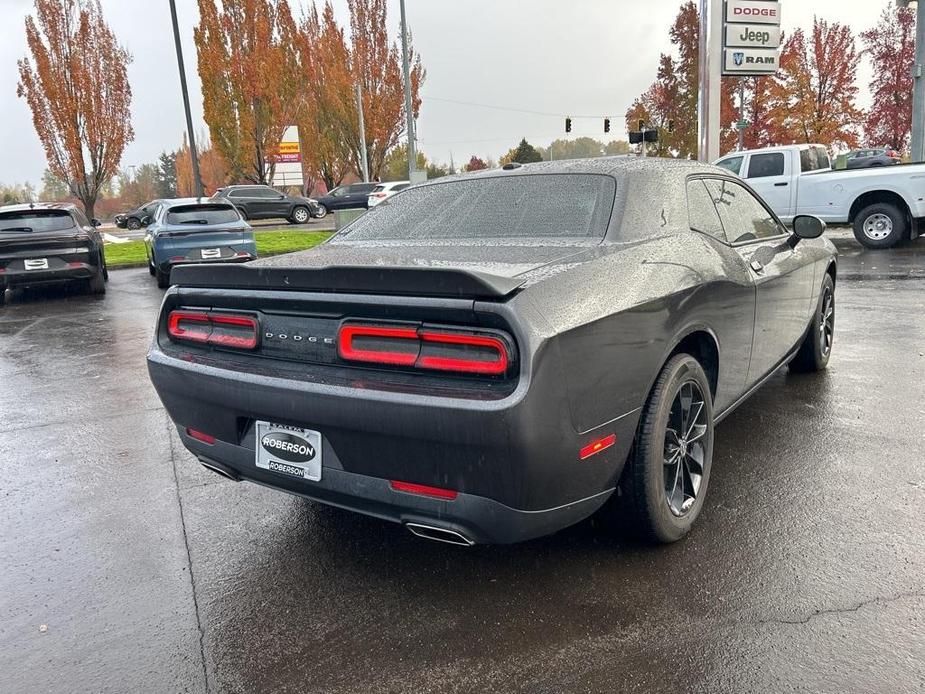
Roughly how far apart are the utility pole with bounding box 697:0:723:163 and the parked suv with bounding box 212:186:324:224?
1607 cm

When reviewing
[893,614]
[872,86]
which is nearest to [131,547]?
[893,614]

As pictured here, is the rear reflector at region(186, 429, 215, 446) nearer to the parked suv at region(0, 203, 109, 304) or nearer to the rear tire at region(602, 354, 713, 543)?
the rear tire at region(602, 354, 713, 543)

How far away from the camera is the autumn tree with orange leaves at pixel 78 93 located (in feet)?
84.9

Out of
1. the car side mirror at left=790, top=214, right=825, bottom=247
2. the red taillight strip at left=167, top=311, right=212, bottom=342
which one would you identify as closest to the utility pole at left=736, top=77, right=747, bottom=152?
the car side mirror at left=790, top=214, right=825, bottom=247

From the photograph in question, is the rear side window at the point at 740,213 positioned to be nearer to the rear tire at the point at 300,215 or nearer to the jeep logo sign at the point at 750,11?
the jeep logo sign at the point at 750,11

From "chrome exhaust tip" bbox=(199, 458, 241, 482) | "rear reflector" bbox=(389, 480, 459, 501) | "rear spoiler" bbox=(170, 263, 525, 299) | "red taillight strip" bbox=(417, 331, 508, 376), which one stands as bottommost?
"chrome exhaust tip" bbox=(199, 458, 241, 482)

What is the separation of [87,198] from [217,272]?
94.0ft

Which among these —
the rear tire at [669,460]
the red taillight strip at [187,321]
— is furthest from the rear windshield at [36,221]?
the rear tire at [669,460]

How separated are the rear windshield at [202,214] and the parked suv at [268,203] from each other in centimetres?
1573

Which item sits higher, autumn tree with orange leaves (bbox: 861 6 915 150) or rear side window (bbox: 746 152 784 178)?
autumn tree with orange leaves (bbox: 861 6 915 150)

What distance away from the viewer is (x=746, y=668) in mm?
2109

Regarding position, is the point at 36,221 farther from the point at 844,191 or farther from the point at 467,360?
the point at 844,191

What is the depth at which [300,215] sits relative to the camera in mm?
27547

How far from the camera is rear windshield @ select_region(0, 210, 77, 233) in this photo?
1037 cm
